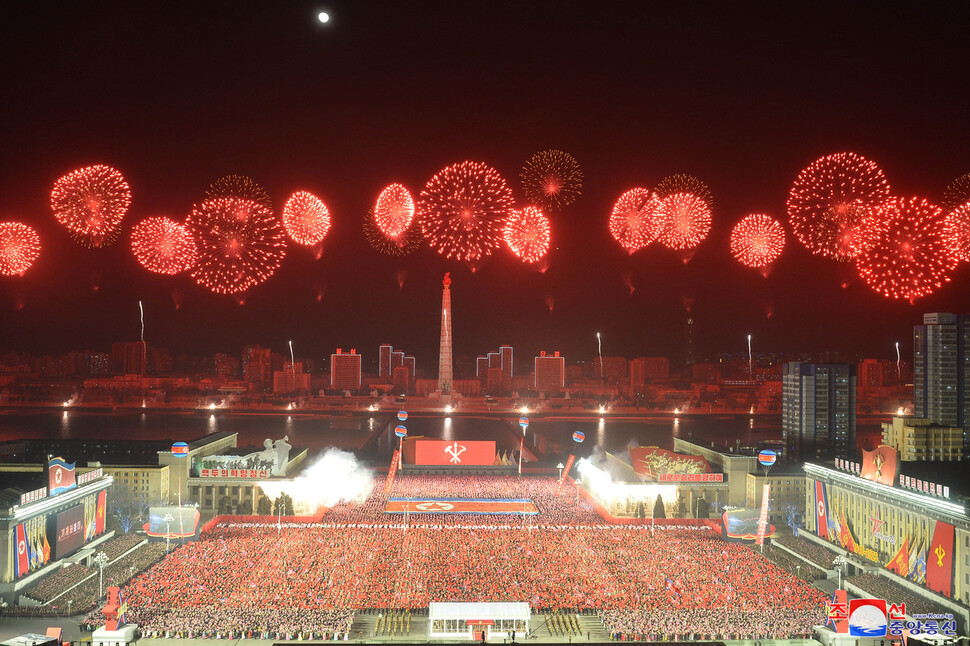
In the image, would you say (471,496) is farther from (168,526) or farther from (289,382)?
(289,382)

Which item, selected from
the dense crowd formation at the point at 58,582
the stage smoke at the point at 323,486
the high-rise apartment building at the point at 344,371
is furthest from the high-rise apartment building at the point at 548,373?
the dense crowd formation at the point at 58,582

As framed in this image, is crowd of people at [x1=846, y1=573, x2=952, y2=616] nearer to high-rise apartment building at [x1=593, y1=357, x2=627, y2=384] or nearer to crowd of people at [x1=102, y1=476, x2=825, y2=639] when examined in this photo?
crowd of people at [x1=102, y1=476, x2=825, y2=639]

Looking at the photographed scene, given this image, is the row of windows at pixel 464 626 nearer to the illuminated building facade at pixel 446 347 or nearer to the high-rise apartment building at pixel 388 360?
the illuminated building facade at pixel 446 347

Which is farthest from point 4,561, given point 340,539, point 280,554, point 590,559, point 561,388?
point 561,388

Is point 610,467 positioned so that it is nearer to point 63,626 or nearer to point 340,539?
point 340,539

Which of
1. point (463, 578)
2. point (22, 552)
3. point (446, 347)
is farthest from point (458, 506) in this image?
point (446, 347)

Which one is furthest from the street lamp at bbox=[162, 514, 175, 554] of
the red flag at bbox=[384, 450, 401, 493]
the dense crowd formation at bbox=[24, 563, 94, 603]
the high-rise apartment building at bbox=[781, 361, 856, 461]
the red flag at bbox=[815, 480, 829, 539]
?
the high-rise apartment building at bbox=[781, 361, 856, 461]
